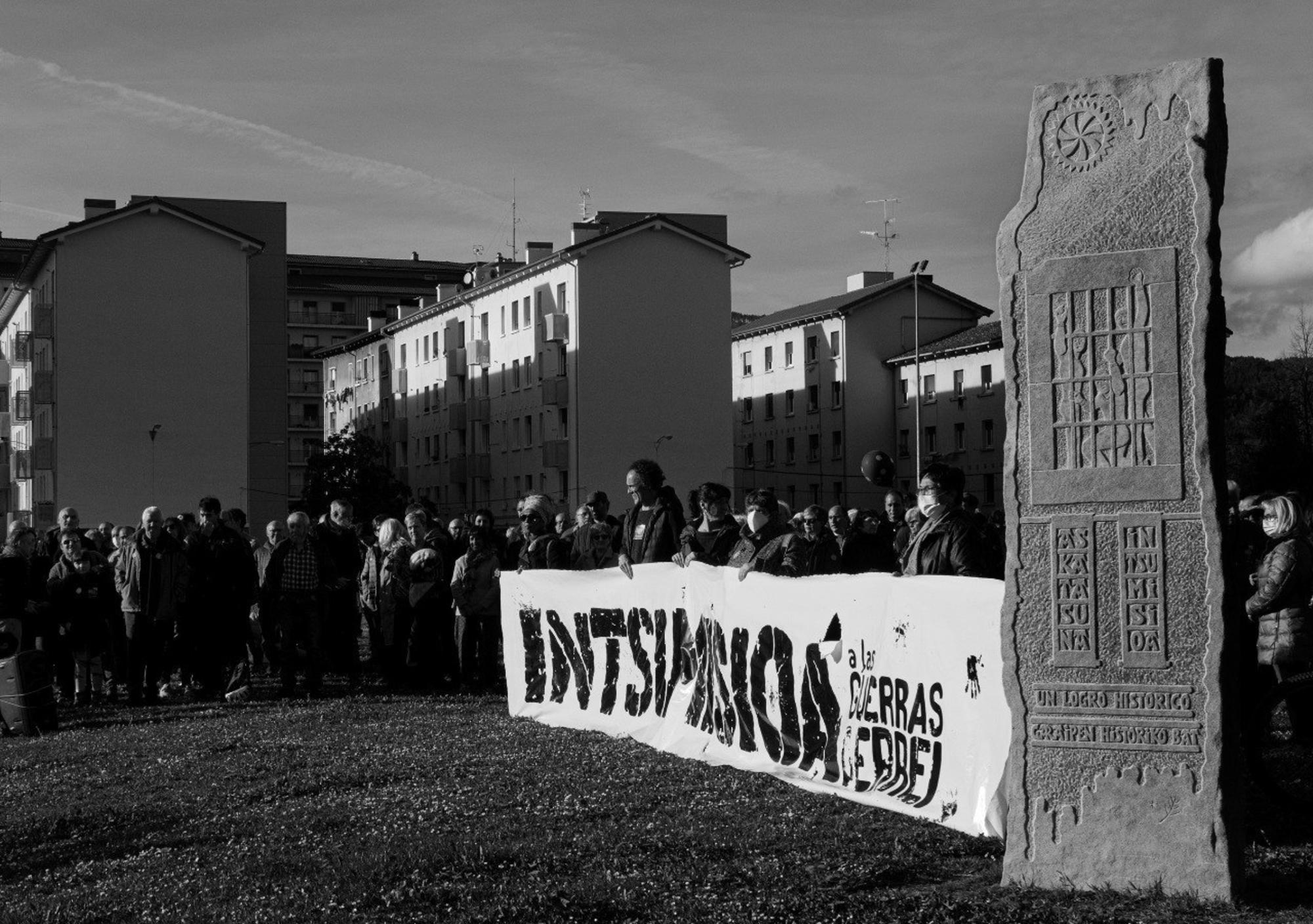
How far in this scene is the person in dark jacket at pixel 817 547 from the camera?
12750 mm

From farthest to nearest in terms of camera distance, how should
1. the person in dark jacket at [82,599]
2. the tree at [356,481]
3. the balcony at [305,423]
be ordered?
the balcony at [305,423], the tree at [356,481], the person in dark jacket at [82,599]

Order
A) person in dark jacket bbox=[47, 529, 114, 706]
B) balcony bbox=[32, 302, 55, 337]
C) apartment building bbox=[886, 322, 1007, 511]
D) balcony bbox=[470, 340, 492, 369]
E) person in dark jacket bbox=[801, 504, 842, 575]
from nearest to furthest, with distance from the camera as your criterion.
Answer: person in dark jacket bbox=[801, 504, 842, 575], person in dark jacket bbox=[47, 529, 114, 706], balcony bbox=[32, 302, 55, 337], apartment building bbox=[886, 322, 1007, 511], balcony bbox=[470, 340, 492, 369]

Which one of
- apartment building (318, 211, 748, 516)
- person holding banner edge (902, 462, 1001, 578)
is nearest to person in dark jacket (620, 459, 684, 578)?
person holding banner edge (902, 462, 1001, 578)

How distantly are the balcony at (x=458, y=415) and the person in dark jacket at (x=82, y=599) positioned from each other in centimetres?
7395

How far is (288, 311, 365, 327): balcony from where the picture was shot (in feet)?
488

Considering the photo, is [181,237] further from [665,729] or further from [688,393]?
[665,729]

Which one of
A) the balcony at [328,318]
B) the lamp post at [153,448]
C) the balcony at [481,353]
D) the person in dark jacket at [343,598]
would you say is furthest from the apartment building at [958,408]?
the balcony at [328,318]

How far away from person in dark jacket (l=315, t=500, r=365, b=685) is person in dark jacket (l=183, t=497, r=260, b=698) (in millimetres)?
960

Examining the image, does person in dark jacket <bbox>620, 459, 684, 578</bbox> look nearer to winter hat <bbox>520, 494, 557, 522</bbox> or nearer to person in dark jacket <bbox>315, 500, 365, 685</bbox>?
winter hat <bbox>520, 494, 557, 522</bbox>

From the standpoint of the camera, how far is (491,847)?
28.2 ft

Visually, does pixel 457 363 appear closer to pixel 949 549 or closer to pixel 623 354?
pixel 623 354

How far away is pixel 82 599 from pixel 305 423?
430 ft

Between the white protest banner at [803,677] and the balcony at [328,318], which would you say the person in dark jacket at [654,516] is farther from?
the balcony at [328,318]

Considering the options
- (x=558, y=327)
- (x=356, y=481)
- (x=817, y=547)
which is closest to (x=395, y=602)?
(x=817, y=547)
